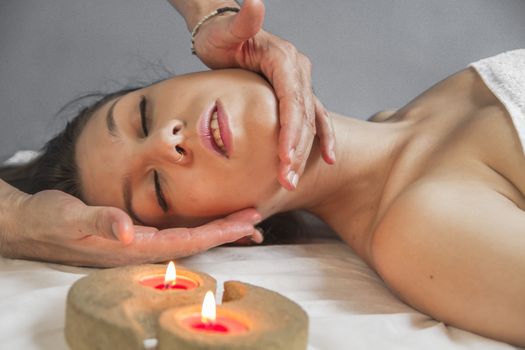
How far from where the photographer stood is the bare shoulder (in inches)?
40.5

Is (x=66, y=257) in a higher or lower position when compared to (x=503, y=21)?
lower

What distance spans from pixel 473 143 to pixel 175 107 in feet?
2.08

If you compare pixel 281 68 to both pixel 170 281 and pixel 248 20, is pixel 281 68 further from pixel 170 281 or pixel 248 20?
pixel 170 281

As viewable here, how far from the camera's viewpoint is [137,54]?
87.7 inches

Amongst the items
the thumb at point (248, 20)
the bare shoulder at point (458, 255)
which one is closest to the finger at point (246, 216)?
the bare shoulder at point (458, 255)

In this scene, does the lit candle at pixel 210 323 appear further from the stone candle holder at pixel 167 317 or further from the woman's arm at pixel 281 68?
the woman's arm at pixel 281 68

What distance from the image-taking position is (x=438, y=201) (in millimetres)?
1181

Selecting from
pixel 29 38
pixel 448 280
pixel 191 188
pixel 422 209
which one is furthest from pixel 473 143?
pixel 29 38

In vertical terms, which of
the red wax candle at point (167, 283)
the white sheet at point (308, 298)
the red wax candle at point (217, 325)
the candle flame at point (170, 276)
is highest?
the red wax candle at point (217, 325)

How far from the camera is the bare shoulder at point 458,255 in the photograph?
1028 millimetres

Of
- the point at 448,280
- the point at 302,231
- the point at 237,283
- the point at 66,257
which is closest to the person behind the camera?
the point at 237,283

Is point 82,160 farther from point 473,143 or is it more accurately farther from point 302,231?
point 473,143

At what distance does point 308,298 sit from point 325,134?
367 mm

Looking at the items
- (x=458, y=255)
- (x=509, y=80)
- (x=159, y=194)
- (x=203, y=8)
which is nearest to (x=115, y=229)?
(x=159, y=194)
